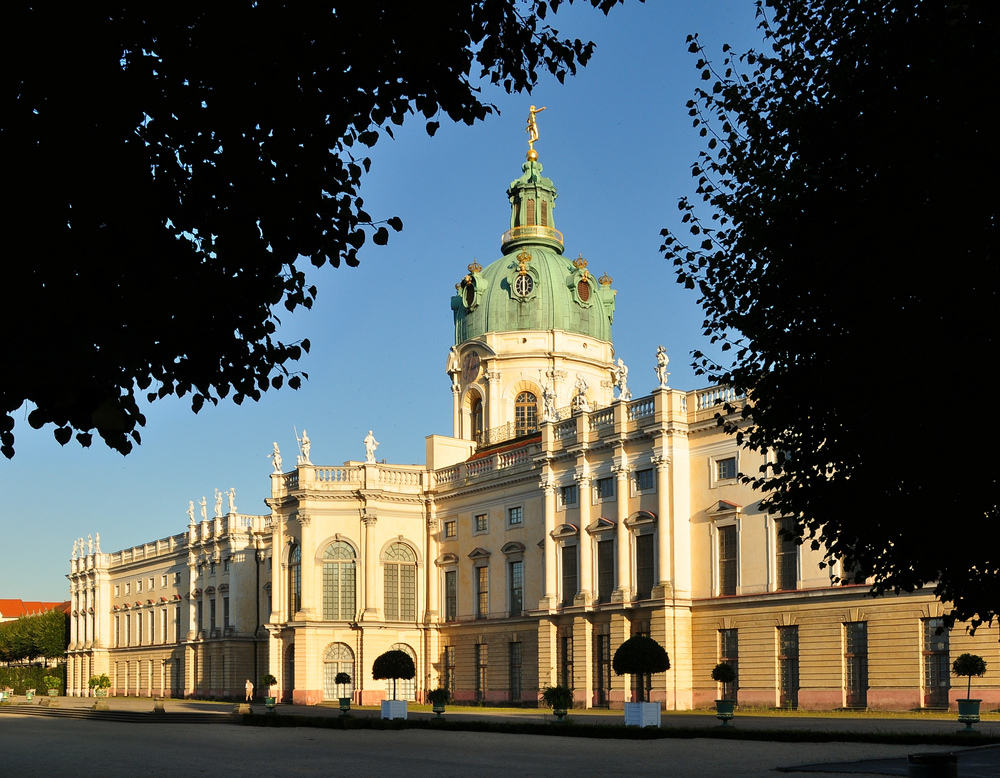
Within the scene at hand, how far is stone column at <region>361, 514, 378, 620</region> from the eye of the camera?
66.6m

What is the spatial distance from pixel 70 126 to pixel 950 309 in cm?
1097

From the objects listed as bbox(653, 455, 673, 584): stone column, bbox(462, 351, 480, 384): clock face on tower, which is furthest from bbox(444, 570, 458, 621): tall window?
bbox(653, 455, 673, 584): stone column

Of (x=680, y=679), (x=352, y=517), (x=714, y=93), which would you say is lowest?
(x=680, y=679)

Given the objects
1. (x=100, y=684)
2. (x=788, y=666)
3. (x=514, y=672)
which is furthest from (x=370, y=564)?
(x=100, y=684)

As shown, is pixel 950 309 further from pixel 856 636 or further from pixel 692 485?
pixel 692 485

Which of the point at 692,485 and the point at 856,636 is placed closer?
the point at 856,636

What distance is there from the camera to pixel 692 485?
177 feet

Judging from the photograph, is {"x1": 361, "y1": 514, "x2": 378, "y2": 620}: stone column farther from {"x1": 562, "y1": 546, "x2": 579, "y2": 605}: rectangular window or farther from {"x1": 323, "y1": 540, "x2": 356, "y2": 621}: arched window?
{"x1": 562, "y1": 546, "x2": 579, "y2": 605}: rectangular window

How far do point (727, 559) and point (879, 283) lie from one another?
36949mm

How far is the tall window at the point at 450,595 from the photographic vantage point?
222ft

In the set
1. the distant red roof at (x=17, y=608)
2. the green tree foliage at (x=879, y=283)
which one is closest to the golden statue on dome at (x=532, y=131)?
the green tree foliage at (x=879, y=283)

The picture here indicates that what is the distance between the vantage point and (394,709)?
4600 cm

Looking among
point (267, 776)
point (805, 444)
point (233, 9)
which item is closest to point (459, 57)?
point (233, 9)

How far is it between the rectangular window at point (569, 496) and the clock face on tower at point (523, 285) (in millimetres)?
19609
